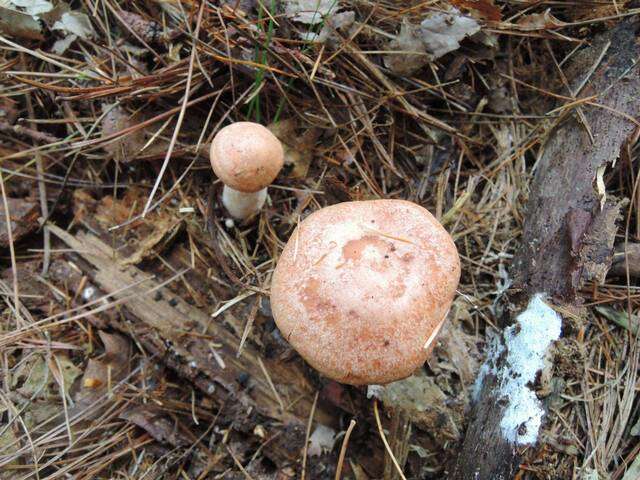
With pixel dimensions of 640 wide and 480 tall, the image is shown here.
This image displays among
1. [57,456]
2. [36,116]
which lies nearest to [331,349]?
[57,456]

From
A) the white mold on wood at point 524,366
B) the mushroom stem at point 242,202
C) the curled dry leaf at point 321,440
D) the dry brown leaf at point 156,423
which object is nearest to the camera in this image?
the white mold on wood at point 524,366

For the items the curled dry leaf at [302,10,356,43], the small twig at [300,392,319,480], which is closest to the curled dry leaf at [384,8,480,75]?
the curled dry leaf at [302,10,356,43]

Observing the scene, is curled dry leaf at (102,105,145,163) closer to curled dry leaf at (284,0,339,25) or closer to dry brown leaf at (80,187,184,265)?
dry brown leaf at (80,187,184,265)

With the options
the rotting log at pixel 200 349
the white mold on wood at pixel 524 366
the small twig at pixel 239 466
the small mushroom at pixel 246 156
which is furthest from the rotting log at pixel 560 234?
the small mushroom at pixel 246 156

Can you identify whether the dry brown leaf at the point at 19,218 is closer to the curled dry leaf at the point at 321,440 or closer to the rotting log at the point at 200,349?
the rotting log at the point at 200,349

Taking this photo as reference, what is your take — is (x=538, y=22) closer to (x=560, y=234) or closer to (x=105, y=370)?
(x=560, y=234)

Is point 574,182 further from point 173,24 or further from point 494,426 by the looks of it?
point 173,24

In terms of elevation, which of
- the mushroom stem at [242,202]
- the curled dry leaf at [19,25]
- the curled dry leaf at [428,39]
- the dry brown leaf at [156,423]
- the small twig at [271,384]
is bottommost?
the dry brown leaf at [156,423]
